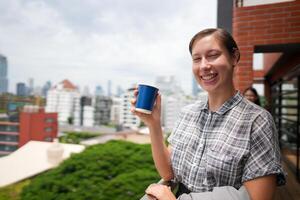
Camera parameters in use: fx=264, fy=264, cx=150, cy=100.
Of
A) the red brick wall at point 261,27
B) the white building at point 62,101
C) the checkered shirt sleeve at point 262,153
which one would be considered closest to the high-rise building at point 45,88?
the white building at point 62,101

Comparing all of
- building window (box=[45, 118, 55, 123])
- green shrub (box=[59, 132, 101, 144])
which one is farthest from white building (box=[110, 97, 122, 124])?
building window (box=[45, 118, 55, 123])

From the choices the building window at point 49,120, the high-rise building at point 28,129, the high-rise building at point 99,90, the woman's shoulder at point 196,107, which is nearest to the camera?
the woman's shoulder at point 196,107

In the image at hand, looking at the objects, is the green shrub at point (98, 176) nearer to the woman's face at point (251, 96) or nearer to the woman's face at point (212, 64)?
the woman's face at point (251, 96)

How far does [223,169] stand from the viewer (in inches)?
24.6

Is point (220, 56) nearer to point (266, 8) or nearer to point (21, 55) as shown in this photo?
point (266, 8)

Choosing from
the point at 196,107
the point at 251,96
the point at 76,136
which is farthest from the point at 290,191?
the point at 76,136

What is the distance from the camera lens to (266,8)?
2.43 metres

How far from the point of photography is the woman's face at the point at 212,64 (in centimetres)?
67

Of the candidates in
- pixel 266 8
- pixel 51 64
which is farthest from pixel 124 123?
pixel 266 8

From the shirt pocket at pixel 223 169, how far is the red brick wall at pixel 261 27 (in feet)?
6.86

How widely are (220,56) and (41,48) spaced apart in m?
71.0

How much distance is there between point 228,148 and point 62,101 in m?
69.8

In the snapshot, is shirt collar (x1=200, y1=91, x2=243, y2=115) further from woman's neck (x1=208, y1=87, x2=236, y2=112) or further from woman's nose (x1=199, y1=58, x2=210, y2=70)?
woman's nose (x1=199, y1=58, x2=210, y2=70)

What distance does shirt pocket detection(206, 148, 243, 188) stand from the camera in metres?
0.62
